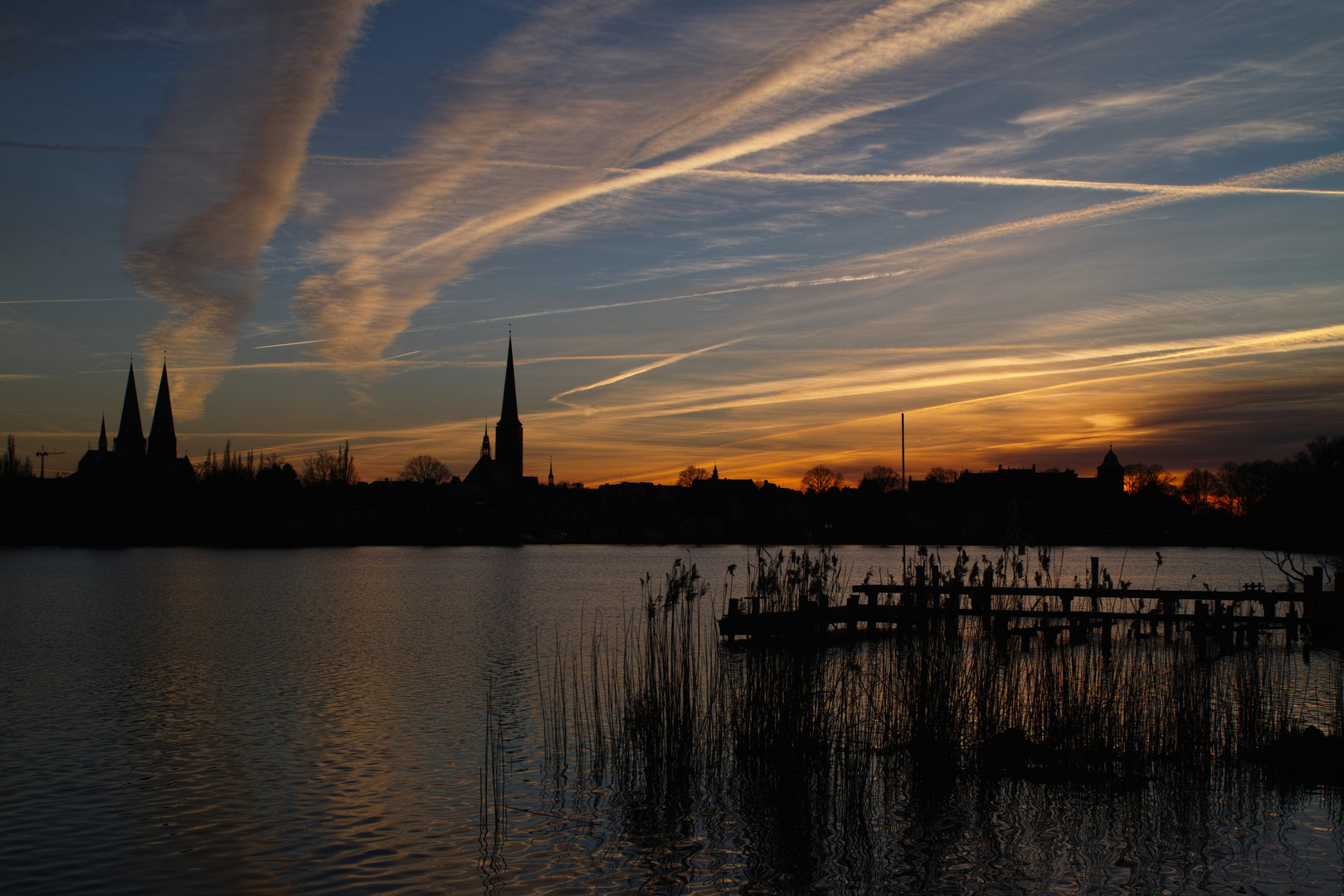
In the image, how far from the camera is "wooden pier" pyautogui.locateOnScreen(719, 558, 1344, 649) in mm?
10812

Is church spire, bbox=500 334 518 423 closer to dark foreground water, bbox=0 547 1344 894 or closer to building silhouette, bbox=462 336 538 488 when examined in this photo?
building silhouette, bbox=462 336 538 488

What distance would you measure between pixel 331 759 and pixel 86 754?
3.00 m

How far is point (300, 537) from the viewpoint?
116m

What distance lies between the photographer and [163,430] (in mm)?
165875

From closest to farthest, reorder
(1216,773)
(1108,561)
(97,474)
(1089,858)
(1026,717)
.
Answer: (1089,858) < (1216,773) < (1026,717) < (1108,561) < (97,474)

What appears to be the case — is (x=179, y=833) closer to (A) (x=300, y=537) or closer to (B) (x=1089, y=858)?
(B) (x=1089, y=858)

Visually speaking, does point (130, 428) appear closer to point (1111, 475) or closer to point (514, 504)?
point (514, 504)

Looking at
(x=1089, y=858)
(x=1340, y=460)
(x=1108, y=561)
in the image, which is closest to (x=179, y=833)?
(x=1089, y=858)

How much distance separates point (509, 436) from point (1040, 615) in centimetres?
17518

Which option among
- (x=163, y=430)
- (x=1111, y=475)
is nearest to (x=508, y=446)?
(x=163, y=430)

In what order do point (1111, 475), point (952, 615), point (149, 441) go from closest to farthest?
point (952, 615) → point (1111, 475) → point (149, 441)

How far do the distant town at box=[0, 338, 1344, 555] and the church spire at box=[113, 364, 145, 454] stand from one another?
272mm

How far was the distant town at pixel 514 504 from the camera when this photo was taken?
10500cm

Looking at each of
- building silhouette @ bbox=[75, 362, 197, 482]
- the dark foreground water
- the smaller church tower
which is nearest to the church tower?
building silhouette @ bbox=[75, 362, 197, 482]
